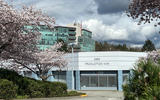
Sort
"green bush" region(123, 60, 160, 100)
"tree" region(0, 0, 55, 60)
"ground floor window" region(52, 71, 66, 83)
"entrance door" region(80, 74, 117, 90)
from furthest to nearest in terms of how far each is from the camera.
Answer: "ground floor window" region(52, 71, 66, 83) → "entrance door" region(80, 74, 117, 90) → "tree" region(0, 0, 55, 60) → "green bush" region(123, 60, 160, 100)

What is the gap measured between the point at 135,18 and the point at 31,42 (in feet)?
40.4

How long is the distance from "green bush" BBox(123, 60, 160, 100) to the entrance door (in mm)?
39164

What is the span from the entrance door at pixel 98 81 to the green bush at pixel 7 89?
90.1 feet

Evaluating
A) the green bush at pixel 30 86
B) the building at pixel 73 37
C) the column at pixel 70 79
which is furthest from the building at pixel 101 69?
the building at pixel 73 37

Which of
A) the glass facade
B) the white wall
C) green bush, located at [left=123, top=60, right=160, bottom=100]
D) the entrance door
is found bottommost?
the entrance door

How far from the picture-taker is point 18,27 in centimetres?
1742

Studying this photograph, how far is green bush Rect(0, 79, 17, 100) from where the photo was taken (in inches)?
774

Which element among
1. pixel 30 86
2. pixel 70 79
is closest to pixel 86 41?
pixel 70 79

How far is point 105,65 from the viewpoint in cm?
4638

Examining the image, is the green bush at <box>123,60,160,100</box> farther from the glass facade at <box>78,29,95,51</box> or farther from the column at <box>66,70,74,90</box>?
the glass facade at <box>78,29,95,51</box>

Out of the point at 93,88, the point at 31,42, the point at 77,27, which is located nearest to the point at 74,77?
the point at 93,88

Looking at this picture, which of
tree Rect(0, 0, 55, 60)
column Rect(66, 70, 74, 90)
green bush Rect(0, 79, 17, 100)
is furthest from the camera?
column Rect(66, 70, 74, 90)

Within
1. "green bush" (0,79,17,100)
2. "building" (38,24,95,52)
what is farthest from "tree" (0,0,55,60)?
"building" (38,24,95,52)

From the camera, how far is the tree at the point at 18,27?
656 inches
